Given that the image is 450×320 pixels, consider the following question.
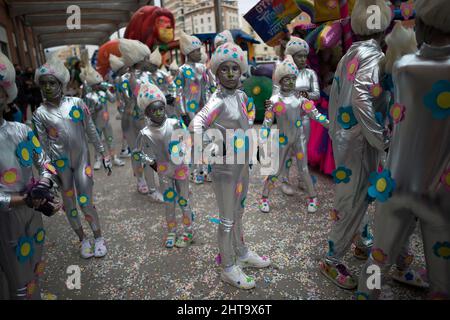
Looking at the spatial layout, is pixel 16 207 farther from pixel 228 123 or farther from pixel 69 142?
pixel 228 123

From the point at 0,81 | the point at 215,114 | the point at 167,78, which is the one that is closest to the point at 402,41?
the point at 215,114

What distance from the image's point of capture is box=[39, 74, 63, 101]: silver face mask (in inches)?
91.9

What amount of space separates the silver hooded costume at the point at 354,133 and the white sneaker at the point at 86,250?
2.18 meters

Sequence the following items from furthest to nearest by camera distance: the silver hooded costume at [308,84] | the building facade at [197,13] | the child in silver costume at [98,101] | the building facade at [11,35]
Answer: the building facade at [11,35]
the building facade at [197,13]
the child in silver costume at [98,101]
the silver hooded costume at [308,84]

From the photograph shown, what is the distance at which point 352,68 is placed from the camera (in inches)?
75.1

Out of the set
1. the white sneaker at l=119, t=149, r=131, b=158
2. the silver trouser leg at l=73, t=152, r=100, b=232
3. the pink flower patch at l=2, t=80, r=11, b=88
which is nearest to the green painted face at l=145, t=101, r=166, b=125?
the silver trouser leg at l=73, t=152, r=100, b=232

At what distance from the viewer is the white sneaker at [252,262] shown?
2520mm

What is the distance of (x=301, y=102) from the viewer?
3.24 meters

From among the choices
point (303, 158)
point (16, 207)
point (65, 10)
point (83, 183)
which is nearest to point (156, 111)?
point (83, 183)

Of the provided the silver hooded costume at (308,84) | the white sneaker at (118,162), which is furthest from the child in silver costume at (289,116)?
the white sneaker at (118,162)

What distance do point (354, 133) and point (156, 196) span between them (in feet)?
9.30

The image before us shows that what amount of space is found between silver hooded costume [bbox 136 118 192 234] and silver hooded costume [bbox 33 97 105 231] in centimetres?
50

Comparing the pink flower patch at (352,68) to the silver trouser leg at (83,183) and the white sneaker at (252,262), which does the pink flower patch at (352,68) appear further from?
the silver trouser leg at (83,183)

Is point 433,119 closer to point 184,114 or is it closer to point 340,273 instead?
point 340,273
